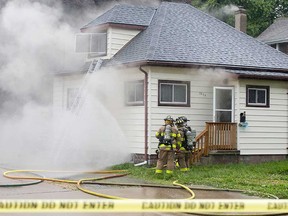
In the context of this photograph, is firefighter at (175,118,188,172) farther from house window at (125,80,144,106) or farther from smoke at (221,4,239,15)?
smoke at (221,4,239,15)

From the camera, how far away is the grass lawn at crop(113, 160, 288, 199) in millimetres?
11344

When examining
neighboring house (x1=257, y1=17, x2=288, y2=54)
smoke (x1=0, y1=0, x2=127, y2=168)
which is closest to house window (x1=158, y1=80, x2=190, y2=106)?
smoke (x1=0, y1=0, x2=127, y2=168)

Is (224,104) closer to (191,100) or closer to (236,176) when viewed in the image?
(191,100)

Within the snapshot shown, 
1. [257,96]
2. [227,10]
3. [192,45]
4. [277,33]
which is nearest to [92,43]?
[192,45]

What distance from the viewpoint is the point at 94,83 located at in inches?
673

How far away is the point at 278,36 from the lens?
3462 centimetres

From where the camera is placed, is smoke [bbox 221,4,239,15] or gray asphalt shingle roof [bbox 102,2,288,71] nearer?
gray asphalt shingle roof [bbox 102,2,288,71]

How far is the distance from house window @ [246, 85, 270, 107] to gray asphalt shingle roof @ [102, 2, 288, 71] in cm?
71

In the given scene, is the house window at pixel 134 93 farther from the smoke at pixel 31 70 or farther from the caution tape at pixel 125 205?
the caution tape at pixel 125 205

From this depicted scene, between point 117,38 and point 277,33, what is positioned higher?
point 277,33

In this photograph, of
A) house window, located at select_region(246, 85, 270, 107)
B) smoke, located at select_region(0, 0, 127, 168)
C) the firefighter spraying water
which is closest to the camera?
the firefighter spraying water

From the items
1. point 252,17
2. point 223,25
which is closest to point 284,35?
point 252,17

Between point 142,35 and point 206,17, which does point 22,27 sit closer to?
point 142,35

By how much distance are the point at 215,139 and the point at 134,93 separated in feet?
9.40
